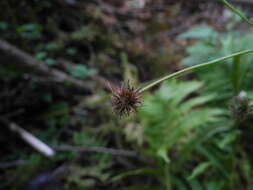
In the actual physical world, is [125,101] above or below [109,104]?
below

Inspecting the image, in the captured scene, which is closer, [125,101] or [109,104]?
[125,101]

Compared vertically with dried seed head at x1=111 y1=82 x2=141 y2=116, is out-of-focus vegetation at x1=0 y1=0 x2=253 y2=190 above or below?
above

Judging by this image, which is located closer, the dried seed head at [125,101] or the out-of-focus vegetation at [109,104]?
the dried seed head at [125,101]

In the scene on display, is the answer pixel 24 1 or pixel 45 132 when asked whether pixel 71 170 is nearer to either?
pixel 45 132

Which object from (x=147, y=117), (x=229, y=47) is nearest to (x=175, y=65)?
(x=229, y=47)

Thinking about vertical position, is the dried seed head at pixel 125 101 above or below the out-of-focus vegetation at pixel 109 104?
below
